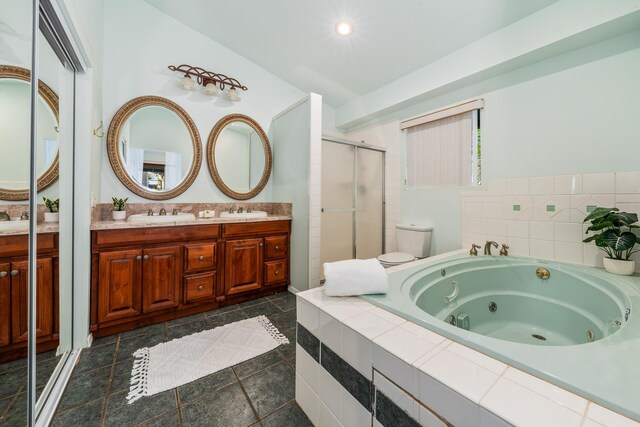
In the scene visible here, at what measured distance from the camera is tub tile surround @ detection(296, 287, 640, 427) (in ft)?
1.85

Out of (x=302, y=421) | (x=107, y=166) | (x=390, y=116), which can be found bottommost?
(x=302, y=421)

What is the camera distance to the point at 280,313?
7.15 feet

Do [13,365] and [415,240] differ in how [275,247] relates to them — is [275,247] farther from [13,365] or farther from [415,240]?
[13,365]

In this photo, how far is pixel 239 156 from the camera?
2900 mm

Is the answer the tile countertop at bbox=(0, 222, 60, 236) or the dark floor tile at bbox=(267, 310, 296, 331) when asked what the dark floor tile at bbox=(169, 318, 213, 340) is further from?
the tile countertop at bbox=(0, 222, 60, 236)

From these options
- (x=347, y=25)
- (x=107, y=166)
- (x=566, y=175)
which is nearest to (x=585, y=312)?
(x=566, y=175)

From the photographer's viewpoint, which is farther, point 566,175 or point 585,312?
point 566,175

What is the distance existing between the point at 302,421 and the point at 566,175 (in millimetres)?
2363

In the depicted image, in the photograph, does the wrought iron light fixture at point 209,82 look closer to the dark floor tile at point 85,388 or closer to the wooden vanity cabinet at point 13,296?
the wooden vanity cabinet at point 13,296

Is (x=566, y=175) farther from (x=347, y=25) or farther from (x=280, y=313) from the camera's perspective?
(x=280, y=313)

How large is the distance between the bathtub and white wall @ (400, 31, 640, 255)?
711 millimetres

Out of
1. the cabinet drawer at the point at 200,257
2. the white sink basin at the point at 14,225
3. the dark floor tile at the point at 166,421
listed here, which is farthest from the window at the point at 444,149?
the white sink basin at the point at 14,225

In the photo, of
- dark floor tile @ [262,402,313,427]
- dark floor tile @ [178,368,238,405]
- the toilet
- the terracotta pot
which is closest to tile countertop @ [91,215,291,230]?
dark floor tile @ [178,368,238,405]

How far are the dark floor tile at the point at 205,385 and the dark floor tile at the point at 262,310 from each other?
722 mm
